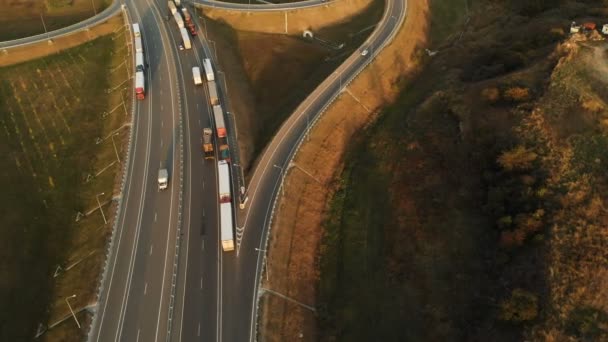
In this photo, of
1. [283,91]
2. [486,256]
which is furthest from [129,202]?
[486,256]

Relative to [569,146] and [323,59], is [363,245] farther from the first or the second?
[323,59]

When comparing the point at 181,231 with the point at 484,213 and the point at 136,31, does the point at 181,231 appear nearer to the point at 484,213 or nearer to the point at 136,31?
the point at 484,213

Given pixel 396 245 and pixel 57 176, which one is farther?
pixel 57 176

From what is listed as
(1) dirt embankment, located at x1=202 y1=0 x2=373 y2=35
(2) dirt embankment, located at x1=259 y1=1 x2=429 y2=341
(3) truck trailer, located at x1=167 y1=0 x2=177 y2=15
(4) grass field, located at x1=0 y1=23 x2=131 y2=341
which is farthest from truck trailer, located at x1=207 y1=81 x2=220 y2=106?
(3) truck trailer, located at x1=167 y1=0 x2=177 y2=15

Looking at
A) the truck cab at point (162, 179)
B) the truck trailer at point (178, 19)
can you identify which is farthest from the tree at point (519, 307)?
the truck trailer at point (178, 19)

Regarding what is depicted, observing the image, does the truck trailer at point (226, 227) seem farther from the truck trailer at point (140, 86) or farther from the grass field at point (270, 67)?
the truck trailer at point (140, 86)

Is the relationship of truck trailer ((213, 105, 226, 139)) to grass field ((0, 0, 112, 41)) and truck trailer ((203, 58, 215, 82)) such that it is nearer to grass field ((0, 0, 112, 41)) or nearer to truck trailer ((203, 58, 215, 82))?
truck trailer ((203, 58, 215, 82))

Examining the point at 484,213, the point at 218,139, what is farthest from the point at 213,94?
the point at 484,213
